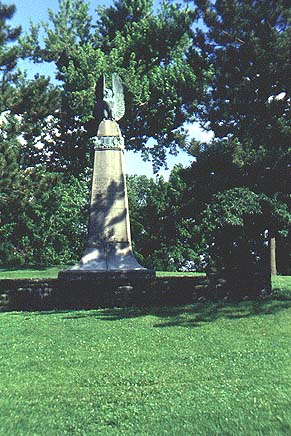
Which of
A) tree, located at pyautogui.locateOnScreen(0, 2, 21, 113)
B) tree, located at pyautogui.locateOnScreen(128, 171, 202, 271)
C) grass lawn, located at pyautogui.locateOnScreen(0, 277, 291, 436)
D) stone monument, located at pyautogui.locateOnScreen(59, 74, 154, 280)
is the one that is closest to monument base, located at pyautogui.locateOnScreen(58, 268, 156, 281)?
stone monument, located at pyautogui.locateOnScreen(59, 74, 154, 280)

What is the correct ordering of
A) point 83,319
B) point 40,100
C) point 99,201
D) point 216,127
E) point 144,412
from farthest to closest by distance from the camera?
point 40,100
point 216,127
point 99,201
point 83,319
point 144,412

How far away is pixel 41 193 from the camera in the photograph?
78.8ft

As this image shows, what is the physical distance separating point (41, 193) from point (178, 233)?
13.0 metres

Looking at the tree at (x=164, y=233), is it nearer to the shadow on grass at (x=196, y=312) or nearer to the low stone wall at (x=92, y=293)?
the low stone wall at (x=92, y=293)

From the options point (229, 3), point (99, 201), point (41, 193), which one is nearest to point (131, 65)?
point (41, 193)

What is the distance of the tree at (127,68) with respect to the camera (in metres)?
27.4

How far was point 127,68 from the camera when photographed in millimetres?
29125

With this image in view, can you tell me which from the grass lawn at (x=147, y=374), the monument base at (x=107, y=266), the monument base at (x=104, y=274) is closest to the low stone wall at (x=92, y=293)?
the monument base at (x=104, y=274)

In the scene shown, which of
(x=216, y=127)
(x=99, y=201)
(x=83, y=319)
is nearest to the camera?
(x=83, y=319)

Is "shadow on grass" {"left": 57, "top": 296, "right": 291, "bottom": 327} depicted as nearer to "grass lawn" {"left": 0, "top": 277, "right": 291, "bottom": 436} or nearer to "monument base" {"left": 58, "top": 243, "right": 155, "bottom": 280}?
"grass lawn" {"left": 0, "top": 277, "right": 291, "bottom": 436}

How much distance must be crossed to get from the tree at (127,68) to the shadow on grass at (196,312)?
53.6 feet

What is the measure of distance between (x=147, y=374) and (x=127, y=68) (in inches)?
989

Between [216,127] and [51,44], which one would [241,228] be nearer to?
[216,127]

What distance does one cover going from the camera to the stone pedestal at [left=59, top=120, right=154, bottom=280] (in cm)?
1423
